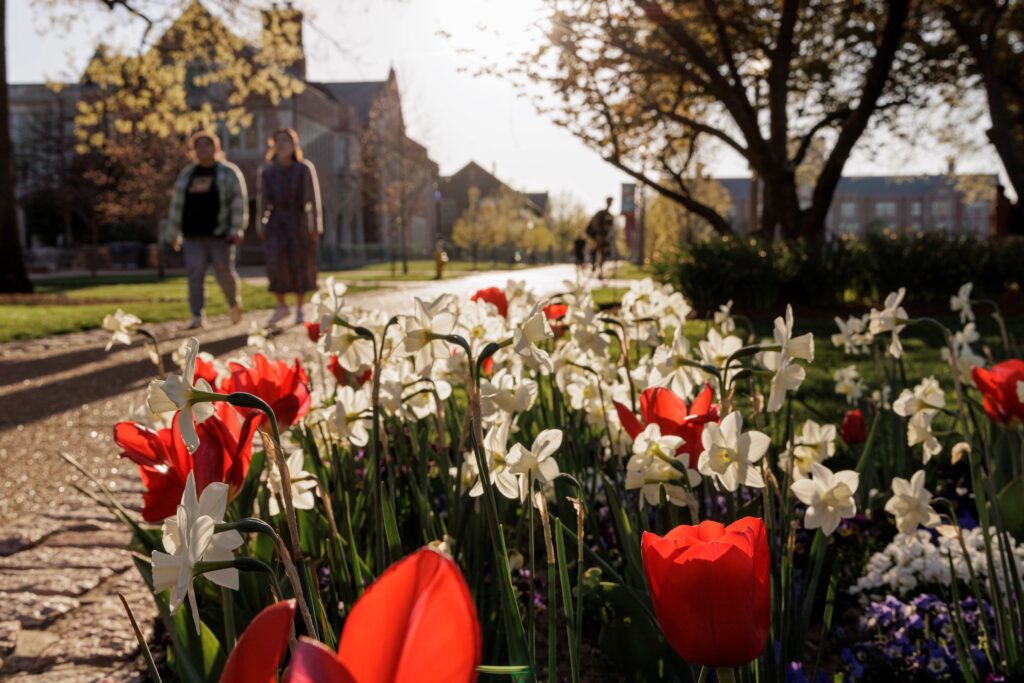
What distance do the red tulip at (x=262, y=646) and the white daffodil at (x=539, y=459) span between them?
2.11 feet

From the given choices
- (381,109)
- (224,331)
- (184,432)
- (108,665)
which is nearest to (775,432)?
(108,665)

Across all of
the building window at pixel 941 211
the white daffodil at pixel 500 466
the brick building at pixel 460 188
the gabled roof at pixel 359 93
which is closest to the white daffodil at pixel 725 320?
the white daffodil at pixel 500 466

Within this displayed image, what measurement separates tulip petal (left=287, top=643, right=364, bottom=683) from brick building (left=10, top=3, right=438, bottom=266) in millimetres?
38252

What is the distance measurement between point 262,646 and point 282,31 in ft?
61.8

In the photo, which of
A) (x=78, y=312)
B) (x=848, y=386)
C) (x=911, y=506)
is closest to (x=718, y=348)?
(x=911, y=506)

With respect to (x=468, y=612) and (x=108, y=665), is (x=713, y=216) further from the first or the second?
(x=468, y=612)

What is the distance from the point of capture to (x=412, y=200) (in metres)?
46.3

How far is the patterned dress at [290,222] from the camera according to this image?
9453 mm

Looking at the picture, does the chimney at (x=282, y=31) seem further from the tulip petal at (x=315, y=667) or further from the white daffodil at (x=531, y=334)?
the tulip petal at (x=315, y=667)

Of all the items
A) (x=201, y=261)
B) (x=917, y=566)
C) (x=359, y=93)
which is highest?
(x=359, y=93)

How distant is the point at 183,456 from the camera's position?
1.20 meters

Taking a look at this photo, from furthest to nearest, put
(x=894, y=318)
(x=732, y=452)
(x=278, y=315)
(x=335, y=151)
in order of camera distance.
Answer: (x=335, y=151)
(x=278, y=315)
(x=894, y=318)
(x=732, y=452)

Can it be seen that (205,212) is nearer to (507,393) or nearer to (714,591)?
(507,393)

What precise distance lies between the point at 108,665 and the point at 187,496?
5.16ft
